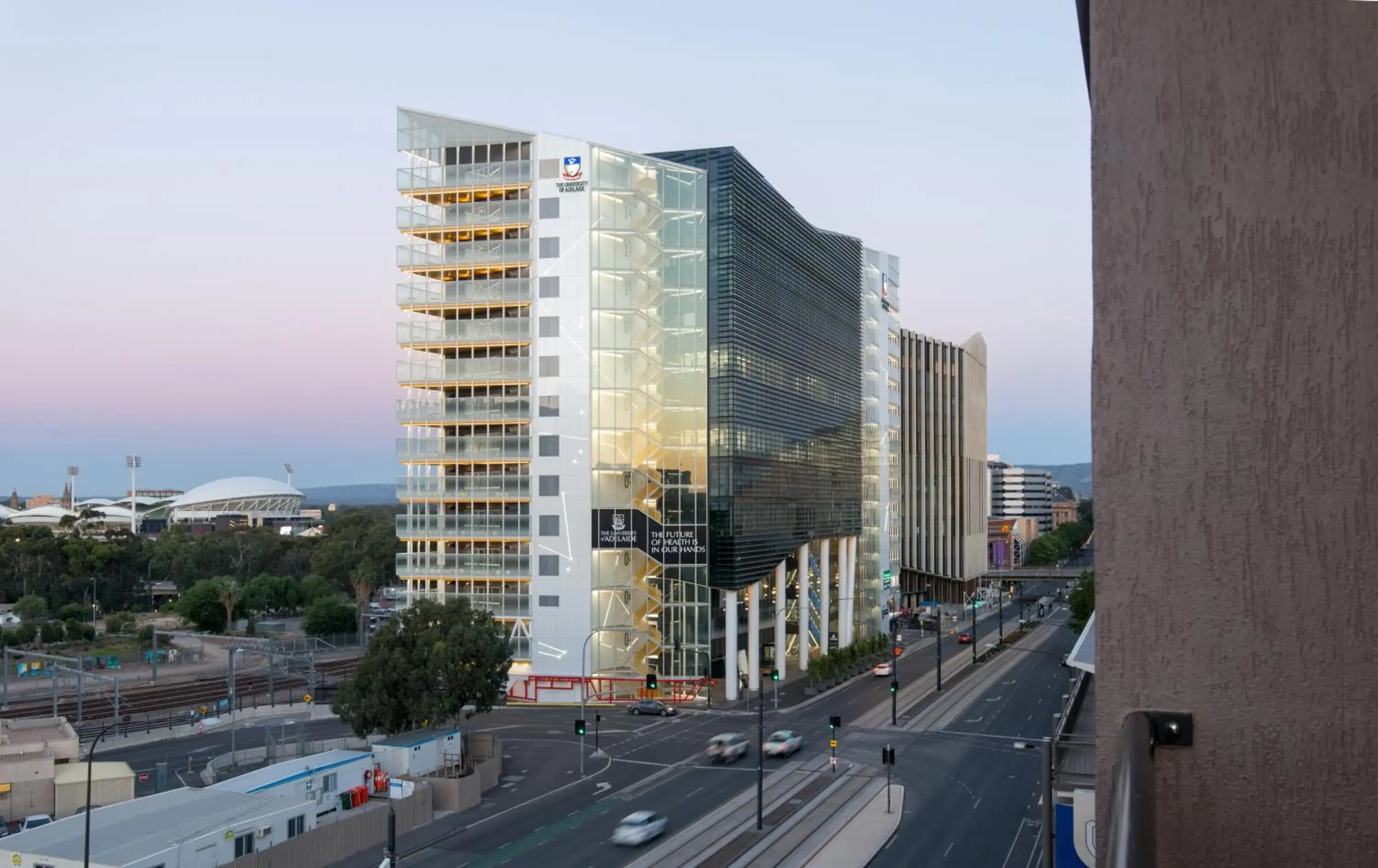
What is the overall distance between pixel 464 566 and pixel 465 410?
1090 centimetres

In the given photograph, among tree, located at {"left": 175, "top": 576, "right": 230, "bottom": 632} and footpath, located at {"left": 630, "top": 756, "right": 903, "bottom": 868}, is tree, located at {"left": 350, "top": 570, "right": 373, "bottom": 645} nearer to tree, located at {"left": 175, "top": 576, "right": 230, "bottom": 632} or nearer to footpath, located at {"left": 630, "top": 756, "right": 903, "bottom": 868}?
tree, located at {"left": 175, "top": 576, "right": 230, "bottom": 632}

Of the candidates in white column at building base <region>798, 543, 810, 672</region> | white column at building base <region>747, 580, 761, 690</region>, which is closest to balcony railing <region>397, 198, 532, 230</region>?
white column at building base <region>747, 580, 761, 690</region>

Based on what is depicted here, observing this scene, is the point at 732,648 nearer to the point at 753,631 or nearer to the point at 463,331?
the point at 753,631

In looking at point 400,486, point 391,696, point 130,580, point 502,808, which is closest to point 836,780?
point 502,808

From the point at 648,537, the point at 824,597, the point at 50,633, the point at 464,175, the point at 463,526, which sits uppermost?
the point at 464,175

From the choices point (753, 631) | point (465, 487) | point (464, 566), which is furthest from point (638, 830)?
point (465, 487)

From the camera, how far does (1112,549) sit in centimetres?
486

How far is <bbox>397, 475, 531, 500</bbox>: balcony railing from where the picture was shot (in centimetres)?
7631

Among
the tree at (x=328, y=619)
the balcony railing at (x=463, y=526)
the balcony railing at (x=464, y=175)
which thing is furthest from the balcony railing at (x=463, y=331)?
the tree at (x=328, y=619)

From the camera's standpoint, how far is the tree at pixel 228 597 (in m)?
110

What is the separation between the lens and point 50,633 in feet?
317

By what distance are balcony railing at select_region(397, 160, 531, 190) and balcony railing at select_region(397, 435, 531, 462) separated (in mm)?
17824

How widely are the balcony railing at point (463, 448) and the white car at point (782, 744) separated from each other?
28619 millimetres

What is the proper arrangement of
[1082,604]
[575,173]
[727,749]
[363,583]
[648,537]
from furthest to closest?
1. [363,583]
2. [1082,604]
3. [575,173]
4. [648,537]
5. [727,749]
